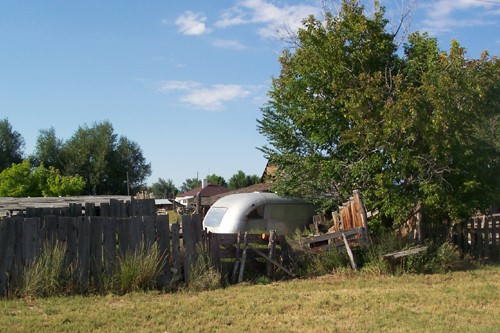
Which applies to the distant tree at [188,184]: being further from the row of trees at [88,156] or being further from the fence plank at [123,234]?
the fence plank at [123,234]

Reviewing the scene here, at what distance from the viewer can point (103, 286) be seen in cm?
1015

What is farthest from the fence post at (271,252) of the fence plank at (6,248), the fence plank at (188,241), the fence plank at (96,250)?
A: the fence plank at (6,248)

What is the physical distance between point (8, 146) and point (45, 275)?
1892 inches

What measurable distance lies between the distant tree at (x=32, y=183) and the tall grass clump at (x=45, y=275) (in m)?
29.4

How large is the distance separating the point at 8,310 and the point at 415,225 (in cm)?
1006

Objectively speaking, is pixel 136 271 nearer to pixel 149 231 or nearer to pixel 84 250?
pixel 149 231

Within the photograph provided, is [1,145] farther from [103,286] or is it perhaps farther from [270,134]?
[103,286]

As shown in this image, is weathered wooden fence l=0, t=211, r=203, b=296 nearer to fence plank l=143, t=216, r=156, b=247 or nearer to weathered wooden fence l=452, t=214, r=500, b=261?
fence plank l=143, t=216, r=156, b=247

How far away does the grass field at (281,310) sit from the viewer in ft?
25.5

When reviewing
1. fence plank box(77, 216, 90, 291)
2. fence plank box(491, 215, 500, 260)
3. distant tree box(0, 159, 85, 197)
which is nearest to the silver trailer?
fence plank box(491, 215, 500, 260)

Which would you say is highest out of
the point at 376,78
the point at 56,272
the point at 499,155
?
the point at 376,78

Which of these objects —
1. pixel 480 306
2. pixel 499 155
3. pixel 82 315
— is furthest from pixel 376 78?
pixel 82 315

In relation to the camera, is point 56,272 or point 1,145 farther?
point 1,145

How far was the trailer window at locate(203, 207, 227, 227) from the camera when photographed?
19.7 meters
